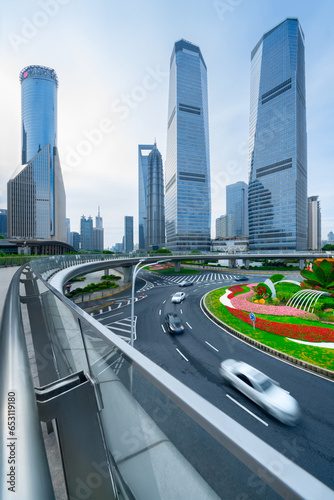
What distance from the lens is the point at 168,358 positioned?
12.9 meters

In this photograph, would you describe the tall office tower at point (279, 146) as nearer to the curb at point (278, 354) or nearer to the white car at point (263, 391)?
the curb at point (278, 354)

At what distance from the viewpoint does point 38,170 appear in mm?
111188

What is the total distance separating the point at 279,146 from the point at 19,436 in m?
132

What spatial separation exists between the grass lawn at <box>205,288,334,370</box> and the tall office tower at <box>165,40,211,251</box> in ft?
292

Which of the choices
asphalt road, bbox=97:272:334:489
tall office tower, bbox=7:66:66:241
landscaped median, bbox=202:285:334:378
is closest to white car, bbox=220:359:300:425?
asphalt road, bbox=97:272:334:489

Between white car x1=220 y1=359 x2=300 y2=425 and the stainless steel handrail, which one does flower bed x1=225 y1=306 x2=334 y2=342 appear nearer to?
white car x1=220 y1=359 x2=300 y2=425

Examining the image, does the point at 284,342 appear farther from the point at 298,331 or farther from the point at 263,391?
the point at 263,391

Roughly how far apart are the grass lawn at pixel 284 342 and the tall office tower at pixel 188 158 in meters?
89.1

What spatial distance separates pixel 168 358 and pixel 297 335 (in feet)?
30.6

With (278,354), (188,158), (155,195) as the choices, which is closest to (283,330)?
(278,354)

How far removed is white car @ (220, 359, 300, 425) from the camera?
26.8 ft

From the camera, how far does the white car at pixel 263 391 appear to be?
8.17 metres

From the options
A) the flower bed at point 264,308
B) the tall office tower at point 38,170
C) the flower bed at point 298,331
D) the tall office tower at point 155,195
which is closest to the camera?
the flower bed at point 298,331

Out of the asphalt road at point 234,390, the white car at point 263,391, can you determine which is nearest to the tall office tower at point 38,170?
the asphalt road at point 234,390
